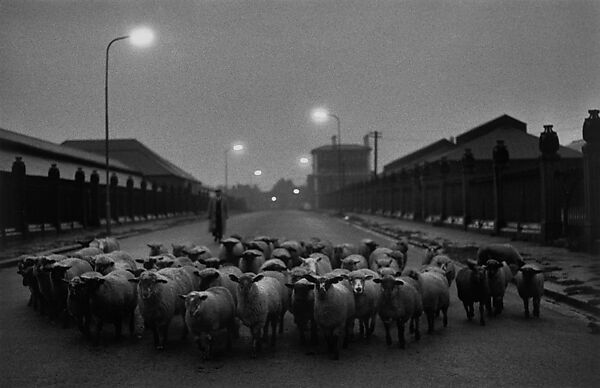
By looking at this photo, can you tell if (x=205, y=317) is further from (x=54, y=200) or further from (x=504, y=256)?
(x=54, y=200)

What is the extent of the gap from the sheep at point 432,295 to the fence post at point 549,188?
44.4 ft

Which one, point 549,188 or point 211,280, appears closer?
point 211,280

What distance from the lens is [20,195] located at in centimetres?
2820

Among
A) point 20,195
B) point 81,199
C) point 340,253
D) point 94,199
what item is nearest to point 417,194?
point 94,199

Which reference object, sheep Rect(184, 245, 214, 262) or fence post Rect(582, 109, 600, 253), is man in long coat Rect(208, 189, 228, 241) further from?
fence post Rect(582, 109, 600, 253)

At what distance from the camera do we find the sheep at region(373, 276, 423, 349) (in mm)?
8594

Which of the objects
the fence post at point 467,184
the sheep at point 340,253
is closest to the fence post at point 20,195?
the sheep at point 340,253

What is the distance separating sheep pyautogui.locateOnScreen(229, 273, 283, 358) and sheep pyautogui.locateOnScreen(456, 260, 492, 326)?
3.59 m

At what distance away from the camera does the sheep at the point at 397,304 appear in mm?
8594

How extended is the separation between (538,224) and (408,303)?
16.5 meters

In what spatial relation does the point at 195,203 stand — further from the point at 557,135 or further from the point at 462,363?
the point at 462,363

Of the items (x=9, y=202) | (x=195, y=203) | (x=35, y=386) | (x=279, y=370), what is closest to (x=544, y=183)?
(x=279, y=370)

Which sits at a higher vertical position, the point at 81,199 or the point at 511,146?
the point at 511,146

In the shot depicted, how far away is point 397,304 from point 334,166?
128 meters
